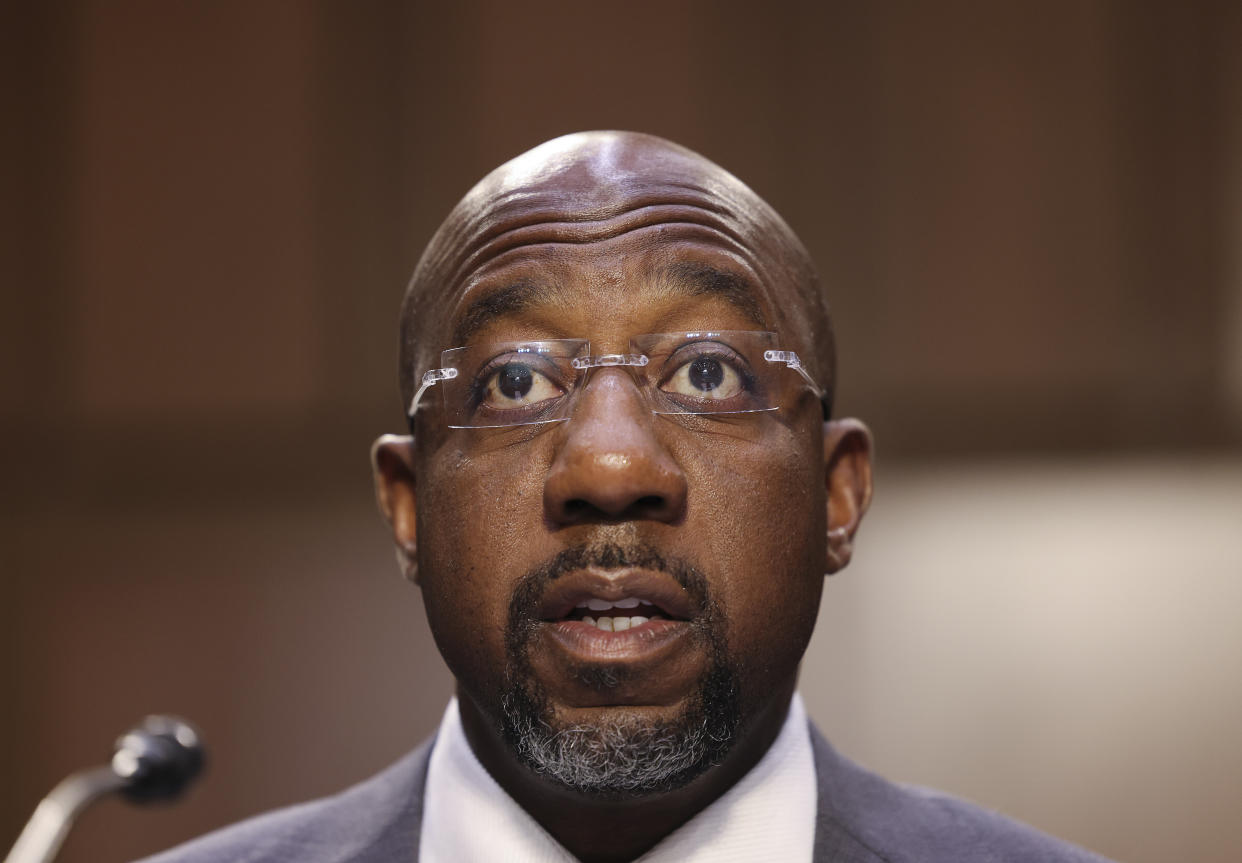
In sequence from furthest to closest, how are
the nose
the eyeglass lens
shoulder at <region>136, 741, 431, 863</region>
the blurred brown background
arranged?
the blurred brown background, shoulder at <region>136, 741, 431, 863</region>, the eyeglass lens, the nose

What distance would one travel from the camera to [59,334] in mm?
3699

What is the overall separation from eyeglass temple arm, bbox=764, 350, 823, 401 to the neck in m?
0.41

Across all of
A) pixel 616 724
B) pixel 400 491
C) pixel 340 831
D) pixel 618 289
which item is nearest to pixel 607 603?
pixel 616 724

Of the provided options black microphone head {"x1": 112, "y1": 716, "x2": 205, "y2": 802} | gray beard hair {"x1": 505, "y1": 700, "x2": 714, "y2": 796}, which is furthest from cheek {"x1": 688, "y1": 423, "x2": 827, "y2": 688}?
black microphone head {"x1": 112, "y1": 716, "x2": 205, "y2": 802}

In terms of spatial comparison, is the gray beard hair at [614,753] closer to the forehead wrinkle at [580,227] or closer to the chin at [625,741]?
the chin at [625,741]

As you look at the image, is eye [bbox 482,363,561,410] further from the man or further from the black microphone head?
the black microphone head

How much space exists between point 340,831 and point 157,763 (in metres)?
0.28

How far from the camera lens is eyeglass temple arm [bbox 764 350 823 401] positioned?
5.79ft

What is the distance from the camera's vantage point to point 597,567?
1606mm

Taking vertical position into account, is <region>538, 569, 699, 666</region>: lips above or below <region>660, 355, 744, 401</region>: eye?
below

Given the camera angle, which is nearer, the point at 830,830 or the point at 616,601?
the point at 616,601

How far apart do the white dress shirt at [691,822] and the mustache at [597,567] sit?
0.30m

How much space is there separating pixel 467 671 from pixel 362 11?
252cm

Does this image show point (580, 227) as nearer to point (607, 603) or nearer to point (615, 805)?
point (607, 603)
